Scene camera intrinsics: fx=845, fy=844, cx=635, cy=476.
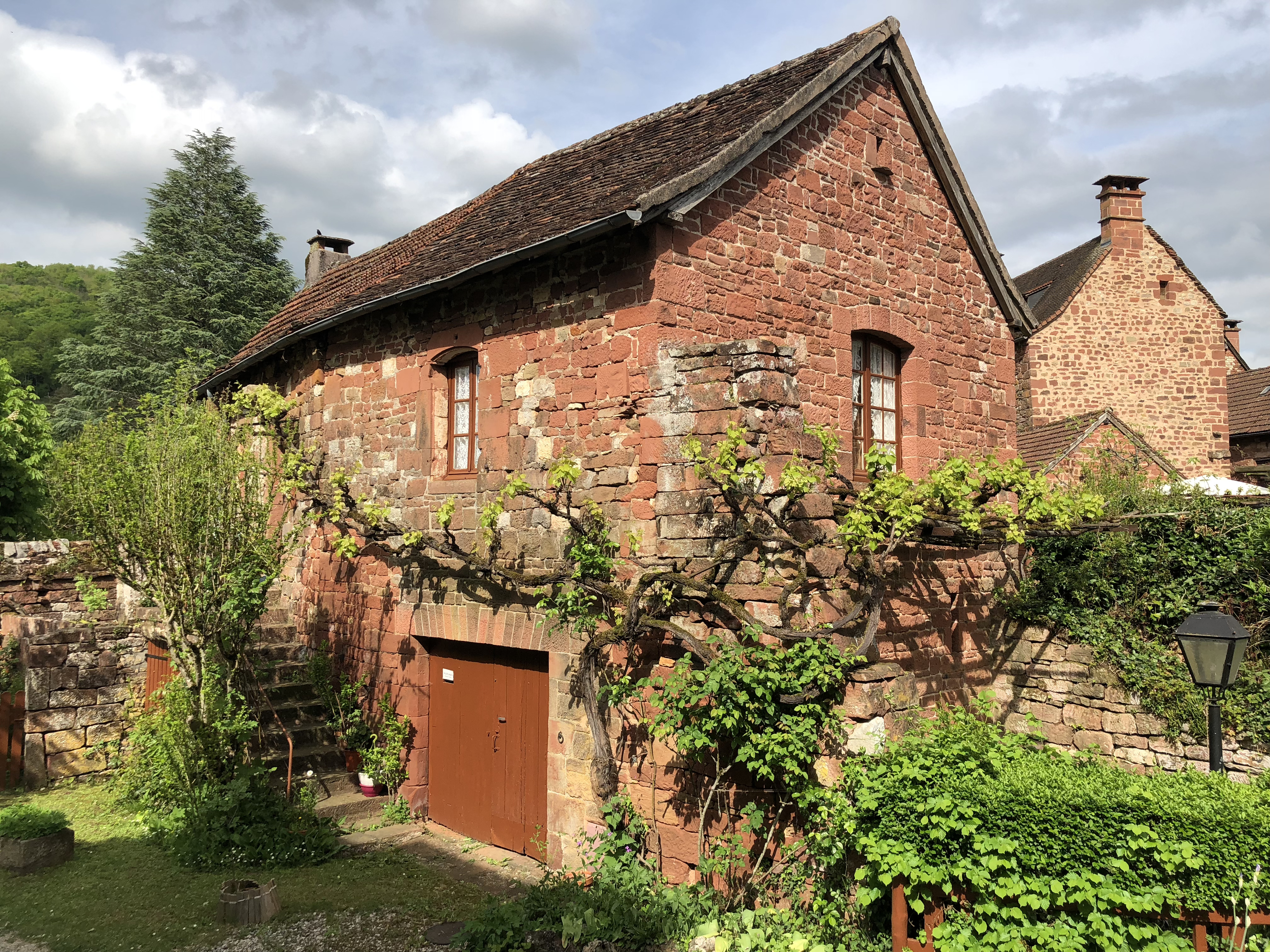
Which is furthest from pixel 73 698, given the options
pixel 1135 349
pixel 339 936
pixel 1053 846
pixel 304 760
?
pixel 1135 349

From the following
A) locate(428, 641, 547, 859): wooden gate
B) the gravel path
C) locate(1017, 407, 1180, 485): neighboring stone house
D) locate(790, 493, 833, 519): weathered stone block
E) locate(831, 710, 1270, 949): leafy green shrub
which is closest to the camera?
locate(831, 710, 1270, 949): leafy green shrub

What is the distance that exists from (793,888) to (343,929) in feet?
11.4

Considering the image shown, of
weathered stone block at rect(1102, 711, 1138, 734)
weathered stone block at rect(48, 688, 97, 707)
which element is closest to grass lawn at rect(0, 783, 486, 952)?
weathered stone block at rect(48, 688, 97, 707)

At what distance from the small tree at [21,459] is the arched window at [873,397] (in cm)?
1596

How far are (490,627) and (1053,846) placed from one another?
5201 millimetres

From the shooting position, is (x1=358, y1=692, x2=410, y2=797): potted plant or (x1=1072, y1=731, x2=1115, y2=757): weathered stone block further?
(x1=358, y1=692, x2=410, y2=797): potted plant

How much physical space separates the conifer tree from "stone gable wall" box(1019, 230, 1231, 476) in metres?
21.0

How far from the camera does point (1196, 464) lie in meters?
19.1

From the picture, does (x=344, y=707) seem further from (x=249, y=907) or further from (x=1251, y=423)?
(x=1251, y=423)

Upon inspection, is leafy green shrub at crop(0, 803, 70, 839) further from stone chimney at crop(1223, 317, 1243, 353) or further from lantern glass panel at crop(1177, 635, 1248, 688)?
stone chimney at crop(1223, 317, 1243, 353)

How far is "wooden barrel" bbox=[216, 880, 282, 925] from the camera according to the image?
657 centimetres

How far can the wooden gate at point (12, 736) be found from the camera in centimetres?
991

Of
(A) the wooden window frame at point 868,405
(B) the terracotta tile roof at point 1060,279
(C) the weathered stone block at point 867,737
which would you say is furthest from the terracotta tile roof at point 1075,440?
(C) the weathered stone block at point 867,737

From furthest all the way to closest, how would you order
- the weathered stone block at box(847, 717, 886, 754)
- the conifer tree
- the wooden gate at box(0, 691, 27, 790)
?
the conifer tree, the wooden gate at box(0, 691, 27, 790), the weathered stone block at box(847, 717, 886, 754)
